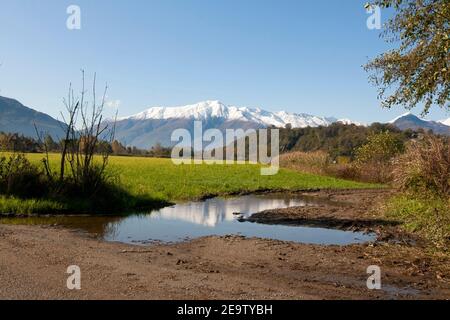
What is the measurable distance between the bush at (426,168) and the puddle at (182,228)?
582cm

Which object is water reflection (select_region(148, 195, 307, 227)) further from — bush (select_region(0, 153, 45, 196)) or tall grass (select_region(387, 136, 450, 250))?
tall grass (select_region(387, 136, 450, 250))

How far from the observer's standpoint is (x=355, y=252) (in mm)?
11156

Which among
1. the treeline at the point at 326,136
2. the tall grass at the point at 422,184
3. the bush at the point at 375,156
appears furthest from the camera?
the treeline at the point at 326,136

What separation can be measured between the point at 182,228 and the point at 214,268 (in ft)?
21.5

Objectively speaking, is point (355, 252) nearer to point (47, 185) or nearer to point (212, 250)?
point (212, 250)

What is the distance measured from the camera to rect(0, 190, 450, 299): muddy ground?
7.20 metres

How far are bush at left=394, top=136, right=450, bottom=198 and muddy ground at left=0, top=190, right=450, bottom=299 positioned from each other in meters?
5.91

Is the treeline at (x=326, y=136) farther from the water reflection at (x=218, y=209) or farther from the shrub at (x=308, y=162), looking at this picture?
the water reflection at (x=218, y=209)

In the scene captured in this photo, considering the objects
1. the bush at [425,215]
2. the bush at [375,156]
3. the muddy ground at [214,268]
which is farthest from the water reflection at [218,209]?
the bush at [375,156]

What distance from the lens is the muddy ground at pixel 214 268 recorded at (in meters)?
7.20

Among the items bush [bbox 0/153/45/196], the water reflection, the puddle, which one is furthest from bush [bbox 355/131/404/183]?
bush [bbox 0/153/45/196]

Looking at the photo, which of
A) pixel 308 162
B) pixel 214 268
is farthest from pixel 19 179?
pixel 308 162

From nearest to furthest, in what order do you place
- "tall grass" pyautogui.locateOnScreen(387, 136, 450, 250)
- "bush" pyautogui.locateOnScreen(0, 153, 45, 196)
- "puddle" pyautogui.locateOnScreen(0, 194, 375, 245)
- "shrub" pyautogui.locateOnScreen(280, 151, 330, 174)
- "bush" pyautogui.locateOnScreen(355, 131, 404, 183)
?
"puddle" pyautogui.locateOnScreen(0, 194, 375, 245), "tall grass" pyautogui.locateOnScreen(387, 136, 450, 250), "bush" pyautogui.locateOnScreen(0, 153, 45, 196), "bush" pyautogui.locateOnScreen(355, 131, 404, 183), "shrub" pyautogui.locateOnScreen(280, 151, 330, 174)
